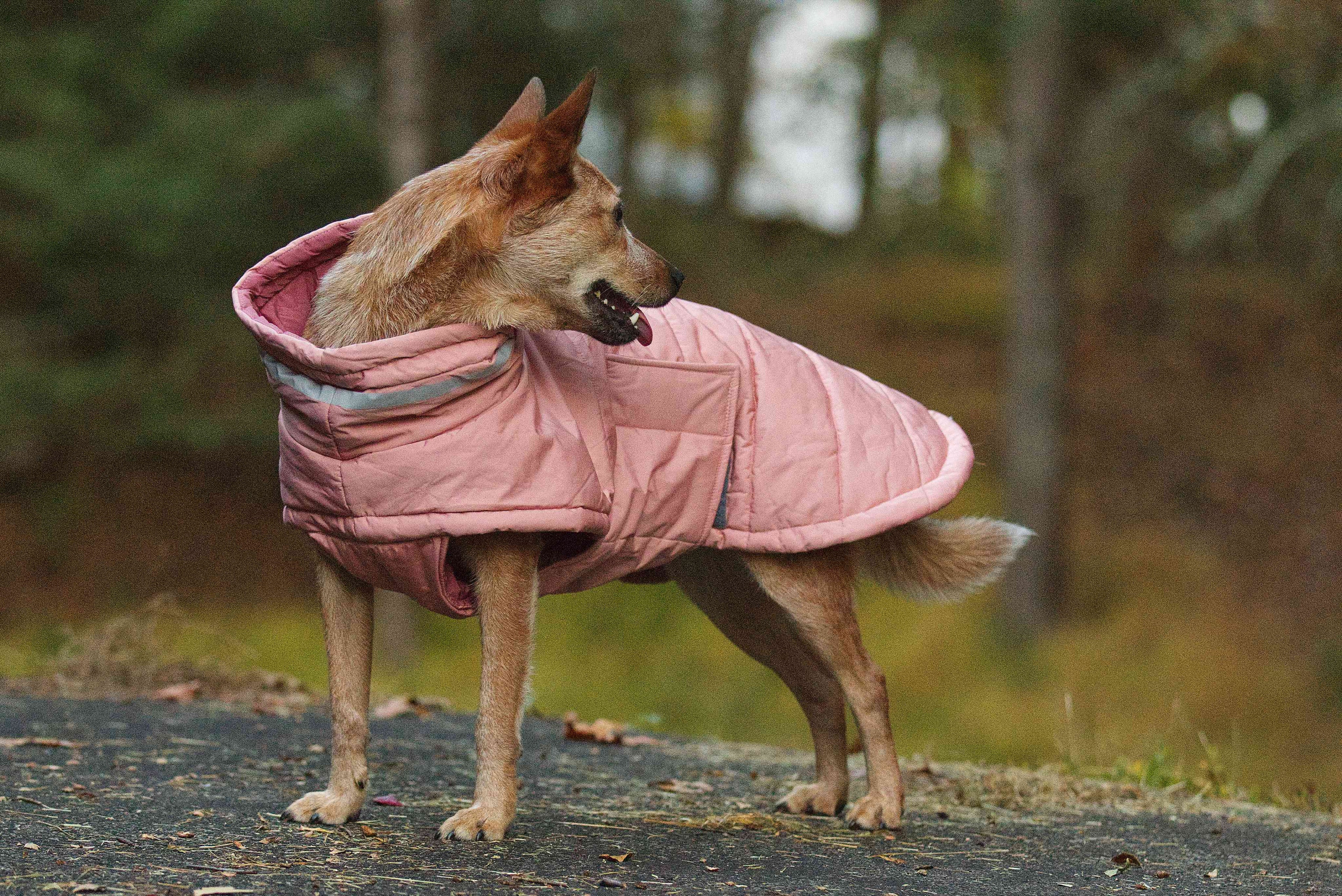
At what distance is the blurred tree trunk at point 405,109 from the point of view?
11.3 m

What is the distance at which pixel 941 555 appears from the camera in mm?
4828

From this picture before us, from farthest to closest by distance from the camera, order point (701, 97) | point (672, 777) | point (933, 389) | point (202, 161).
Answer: point (701, 97)
point (933, 389)
point (202, 161)
point (672, 777)

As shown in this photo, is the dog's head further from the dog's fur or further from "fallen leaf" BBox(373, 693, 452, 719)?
"fallen leaf" BBox(373, 693, 452, 719)

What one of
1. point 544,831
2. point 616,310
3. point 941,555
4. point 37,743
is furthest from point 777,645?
point 37,743

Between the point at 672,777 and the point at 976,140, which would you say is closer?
the point at 672,777

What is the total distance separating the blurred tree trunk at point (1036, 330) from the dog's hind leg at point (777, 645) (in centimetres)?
669

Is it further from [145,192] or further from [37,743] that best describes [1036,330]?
[37,743]

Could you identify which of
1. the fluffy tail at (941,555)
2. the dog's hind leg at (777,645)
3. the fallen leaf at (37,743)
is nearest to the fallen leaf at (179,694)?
the fallen leaf at (37,743)

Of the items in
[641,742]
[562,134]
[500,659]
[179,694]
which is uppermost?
[562,134]

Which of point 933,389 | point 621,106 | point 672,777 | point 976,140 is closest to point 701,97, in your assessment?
point 976,140

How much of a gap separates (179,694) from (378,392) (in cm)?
328

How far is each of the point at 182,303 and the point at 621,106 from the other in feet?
37.1

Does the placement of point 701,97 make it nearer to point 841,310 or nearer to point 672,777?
point 841,310

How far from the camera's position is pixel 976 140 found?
2858 centimetres
